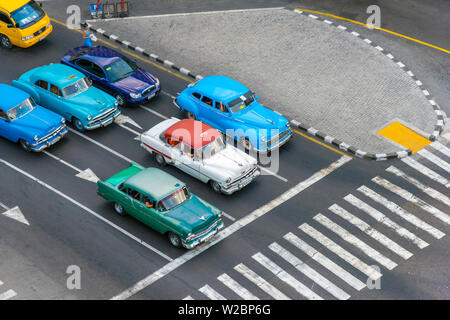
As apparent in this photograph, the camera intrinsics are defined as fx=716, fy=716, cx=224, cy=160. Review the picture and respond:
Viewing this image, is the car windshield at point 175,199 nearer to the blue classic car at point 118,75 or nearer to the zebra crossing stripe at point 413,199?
the blue classic car at point 118,75

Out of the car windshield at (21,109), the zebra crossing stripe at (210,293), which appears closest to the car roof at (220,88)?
A: the car windshield at (21,109)

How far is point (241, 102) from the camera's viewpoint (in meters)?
30.7

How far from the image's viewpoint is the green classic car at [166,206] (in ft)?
82.5

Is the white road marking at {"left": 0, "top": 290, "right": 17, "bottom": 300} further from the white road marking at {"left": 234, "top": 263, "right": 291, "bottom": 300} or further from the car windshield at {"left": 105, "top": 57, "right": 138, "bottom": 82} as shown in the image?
the car windshield at {"left": 105, "top": 57, "right": 138, "bottom": 82}

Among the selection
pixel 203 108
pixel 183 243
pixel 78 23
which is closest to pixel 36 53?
pixel 78 23

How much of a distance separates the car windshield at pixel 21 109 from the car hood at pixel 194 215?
29.2 feet

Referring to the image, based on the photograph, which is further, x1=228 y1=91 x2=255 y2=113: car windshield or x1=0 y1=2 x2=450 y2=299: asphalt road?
x1=228 y1=91 x2=255 y2=113: car windshield

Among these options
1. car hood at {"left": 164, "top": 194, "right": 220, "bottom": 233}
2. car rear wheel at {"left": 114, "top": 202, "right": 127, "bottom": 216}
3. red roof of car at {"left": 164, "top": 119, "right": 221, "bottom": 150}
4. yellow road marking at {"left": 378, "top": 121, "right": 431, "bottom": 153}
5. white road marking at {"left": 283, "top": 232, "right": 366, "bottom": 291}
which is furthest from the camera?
yellow road marking at {"left": 378, "top": 121, "right": 431, "bottom": 153}

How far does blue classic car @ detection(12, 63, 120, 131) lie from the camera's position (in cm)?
3084

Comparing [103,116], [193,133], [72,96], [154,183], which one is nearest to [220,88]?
Result: [193,133]

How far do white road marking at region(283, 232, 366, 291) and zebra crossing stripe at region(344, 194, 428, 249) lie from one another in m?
2.99

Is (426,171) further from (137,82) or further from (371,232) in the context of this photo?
(137,82)

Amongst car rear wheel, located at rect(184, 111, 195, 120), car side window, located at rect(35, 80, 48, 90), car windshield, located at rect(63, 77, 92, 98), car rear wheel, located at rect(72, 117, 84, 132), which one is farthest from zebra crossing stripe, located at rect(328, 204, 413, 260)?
car side window, located at rect(35, 80, 48, 90)
